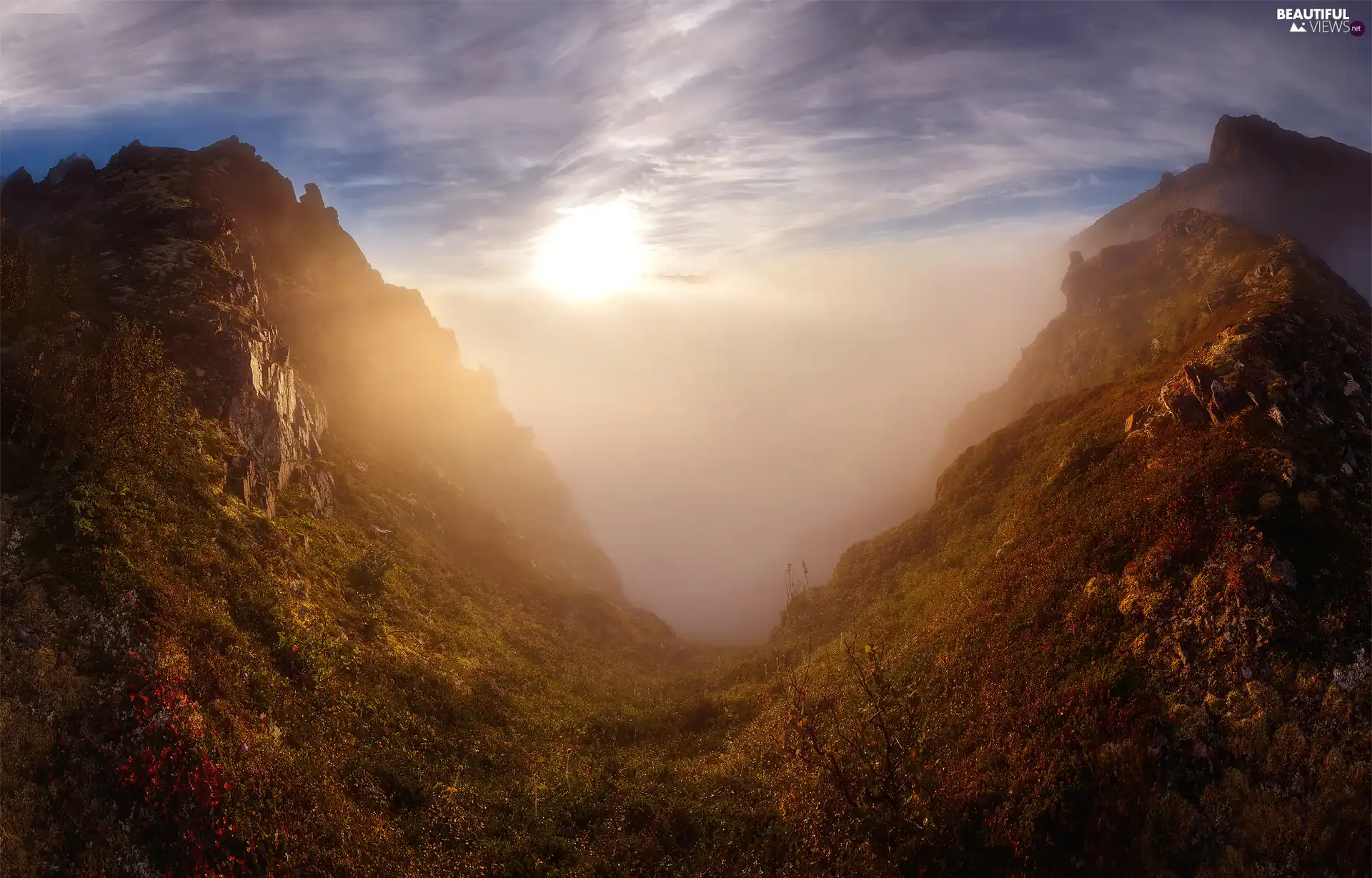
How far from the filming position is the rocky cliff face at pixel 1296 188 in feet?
237

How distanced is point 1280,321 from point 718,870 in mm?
39149

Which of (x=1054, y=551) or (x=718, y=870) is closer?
(x=718, y=870)

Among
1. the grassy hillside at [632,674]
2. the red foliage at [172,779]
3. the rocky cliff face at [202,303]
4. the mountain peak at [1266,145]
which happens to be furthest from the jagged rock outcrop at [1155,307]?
the rocky cliff face at [202,303]

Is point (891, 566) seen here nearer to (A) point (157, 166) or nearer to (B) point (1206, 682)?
(B) point (1206, 682)

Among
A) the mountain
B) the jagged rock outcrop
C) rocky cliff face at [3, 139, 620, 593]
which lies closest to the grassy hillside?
rocky cliff face at [3, 139, 620, 593]

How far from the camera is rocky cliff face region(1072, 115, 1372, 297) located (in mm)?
72250

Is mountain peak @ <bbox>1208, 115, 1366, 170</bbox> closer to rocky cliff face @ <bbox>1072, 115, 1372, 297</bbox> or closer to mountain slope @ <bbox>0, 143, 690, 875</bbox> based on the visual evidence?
rocky cliff face @ <bbox>1072, 115, 1372, 297</bbox>

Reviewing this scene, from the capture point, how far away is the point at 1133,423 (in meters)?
30.8

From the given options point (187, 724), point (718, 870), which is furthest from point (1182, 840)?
point (187, 724)

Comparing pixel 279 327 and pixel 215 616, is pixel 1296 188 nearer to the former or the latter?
pixel 215 616

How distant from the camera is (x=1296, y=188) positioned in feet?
243

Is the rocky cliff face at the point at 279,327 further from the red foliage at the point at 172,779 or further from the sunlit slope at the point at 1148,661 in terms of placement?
the sunlit slope at the point at 1148,661

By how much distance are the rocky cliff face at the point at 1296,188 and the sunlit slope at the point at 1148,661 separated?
54.4 m

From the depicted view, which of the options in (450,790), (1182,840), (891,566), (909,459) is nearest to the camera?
(1182,840)
